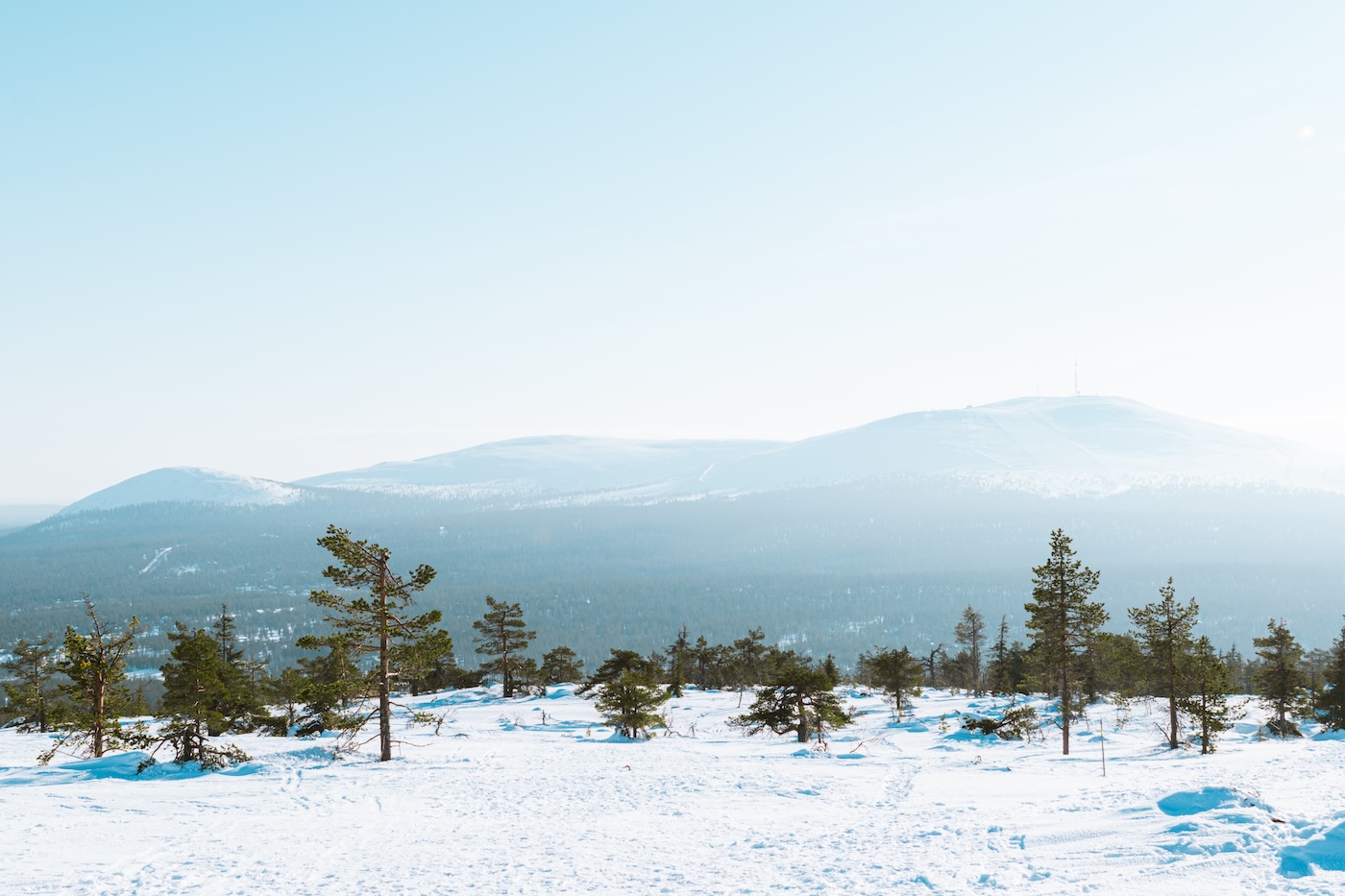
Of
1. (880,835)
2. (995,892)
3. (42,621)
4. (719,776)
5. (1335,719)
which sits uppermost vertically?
(995,892)

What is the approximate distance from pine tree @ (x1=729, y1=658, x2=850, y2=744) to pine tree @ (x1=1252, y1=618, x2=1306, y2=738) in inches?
1059

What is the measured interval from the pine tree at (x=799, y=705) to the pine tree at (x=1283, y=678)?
26909mm

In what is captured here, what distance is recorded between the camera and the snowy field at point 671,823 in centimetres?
1130

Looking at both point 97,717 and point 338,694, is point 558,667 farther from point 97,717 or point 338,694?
point 97,717

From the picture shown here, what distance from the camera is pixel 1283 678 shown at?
137ft

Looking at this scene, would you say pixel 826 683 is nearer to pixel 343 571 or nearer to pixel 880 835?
pixel 880 835

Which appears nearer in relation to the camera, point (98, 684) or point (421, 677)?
point (98, 684)

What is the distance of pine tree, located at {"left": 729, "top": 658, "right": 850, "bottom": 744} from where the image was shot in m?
33.5

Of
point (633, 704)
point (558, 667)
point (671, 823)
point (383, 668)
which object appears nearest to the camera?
point (671, 823)

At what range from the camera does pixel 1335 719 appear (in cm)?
3888

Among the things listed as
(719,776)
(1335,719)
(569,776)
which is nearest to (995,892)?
(719,776)

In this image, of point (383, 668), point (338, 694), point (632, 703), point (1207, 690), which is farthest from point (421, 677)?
point (1207, 690)

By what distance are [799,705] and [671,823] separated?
62.4ft

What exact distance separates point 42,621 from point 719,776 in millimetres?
253841
